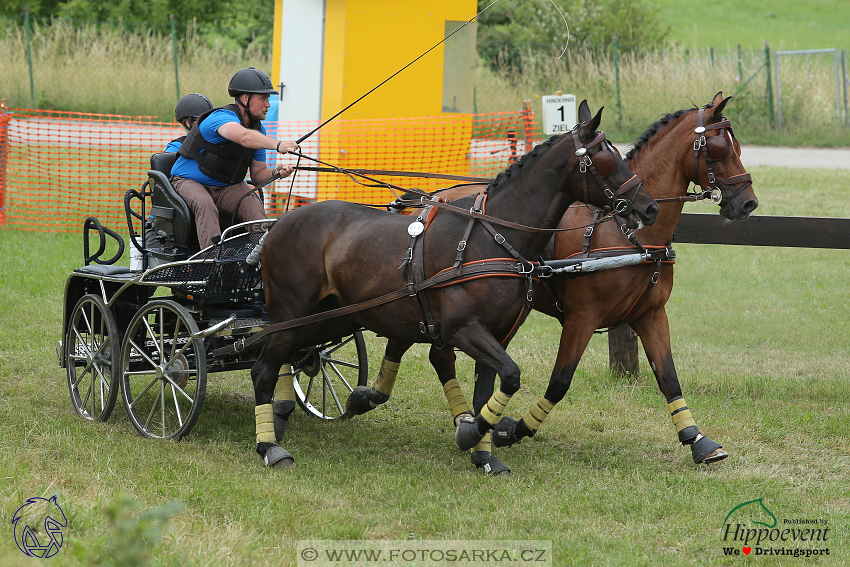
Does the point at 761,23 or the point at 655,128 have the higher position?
the point at 761,23

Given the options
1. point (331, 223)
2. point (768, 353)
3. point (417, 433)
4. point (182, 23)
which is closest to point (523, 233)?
point (331, 223)

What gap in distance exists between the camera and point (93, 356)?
20.2 feet

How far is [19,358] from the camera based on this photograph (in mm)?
7441

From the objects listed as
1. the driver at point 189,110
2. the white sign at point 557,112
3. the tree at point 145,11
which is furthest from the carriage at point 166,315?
the tree at point 145,11

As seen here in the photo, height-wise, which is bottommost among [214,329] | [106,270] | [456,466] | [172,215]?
[456,466]

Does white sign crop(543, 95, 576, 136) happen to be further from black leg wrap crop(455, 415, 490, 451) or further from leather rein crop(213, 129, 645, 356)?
black leg wrap crop(455, 415, 490, 451)

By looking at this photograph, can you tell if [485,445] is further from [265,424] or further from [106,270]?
[106,270]

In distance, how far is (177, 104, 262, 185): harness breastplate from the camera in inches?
233

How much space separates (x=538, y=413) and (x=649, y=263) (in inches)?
45.8

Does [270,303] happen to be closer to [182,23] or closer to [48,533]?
[48,533]

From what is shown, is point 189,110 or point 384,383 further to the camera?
point 189,110

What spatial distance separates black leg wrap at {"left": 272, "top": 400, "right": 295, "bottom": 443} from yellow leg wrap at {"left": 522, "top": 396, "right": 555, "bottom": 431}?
5.13ft

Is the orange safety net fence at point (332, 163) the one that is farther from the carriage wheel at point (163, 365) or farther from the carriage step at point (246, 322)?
the carriage step at point (246, 322)

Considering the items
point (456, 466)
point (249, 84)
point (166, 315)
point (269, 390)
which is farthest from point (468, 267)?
point (166, 315)
